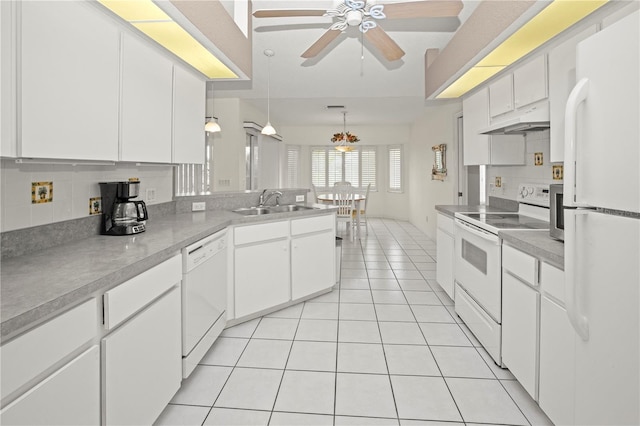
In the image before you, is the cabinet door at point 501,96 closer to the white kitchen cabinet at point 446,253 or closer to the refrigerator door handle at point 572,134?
the white kitchen cabinet at point 446,253

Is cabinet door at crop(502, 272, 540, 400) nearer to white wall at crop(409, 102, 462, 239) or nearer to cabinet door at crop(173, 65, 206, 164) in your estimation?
cabinet door at crop(173, 65, 206, 164)

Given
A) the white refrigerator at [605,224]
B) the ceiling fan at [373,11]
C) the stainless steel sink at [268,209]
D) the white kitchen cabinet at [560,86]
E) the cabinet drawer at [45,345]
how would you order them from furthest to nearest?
the stainless steel sink at [268,209] → the ceiling fan at [373,11] → the white kitchen cabinet at [560,86] → the white refrigerator at [605,224] → the cabinet drawer at [45,345]

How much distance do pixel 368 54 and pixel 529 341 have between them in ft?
10.9

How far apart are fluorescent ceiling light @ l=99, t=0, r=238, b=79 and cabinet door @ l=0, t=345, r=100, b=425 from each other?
1552 mm

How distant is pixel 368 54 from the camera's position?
13.4 ft

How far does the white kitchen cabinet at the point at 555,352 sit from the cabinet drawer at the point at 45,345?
180 cm

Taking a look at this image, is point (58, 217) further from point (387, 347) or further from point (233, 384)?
point (387, 347)

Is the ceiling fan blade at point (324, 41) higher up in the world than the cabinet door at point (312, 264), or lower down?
higher up

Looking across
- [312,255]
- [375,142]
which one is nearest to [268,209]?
[312,255]

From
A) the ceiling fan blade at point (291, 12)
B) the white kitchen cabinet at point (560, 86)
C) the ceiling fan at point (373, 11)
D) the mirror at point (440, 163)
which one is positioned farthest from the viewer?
the mirror at point (440, 163)

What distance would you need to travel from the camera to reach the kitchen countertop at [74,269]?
992 millimetres

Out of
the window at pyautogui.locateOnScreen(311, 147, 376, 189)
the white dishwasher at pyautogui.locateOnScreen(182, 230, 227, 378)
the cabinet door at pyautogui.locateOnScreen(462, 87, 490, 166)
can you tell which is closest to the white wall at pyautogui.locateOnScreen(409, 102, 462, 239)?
the window at pyautogui.locateOnScreen(311, 147, 376, 189)

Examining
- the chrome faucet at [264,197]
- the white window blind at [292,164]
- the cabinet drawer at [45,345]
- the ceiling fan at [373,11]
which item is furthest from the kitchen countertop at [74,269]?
the white window blind at [292,164]

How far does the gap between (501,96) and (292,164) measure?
7455mm
